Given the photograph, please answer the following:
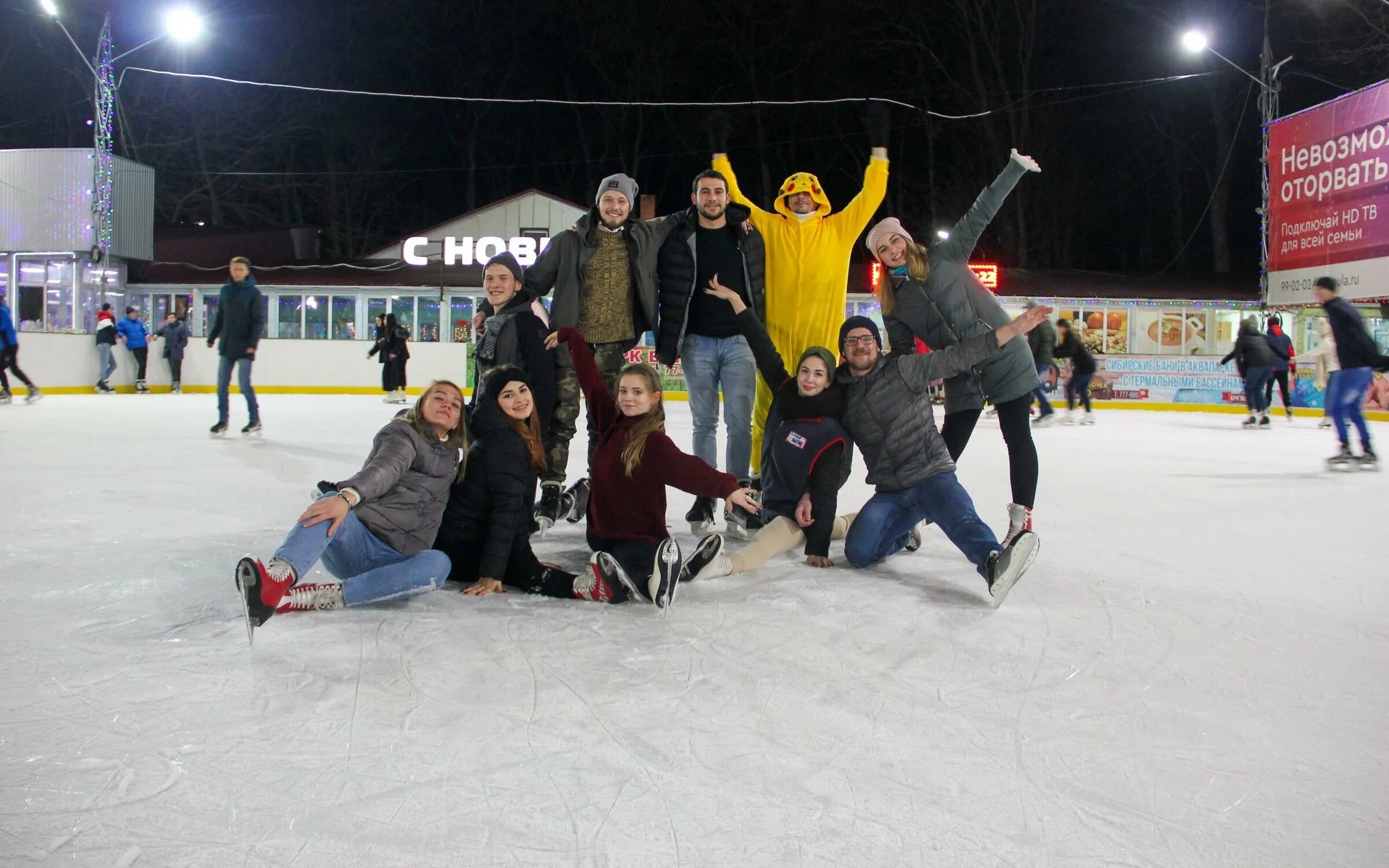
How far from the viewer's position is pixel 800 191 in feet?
14.1

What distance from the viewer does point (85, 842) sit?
1.53 meters

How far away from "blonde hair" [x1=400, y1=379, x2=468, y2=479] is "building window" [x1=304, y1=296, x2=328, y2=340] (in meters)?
18.0

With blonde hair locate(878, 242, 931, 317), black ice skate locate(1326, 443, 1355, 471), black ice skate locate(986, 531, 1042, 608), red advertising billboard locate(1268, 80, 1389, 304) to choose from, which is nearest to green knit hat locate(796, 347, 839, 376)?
blonde hair locate(878, 242, 931, 317)

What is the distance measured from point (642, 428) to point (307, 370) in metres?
14.1

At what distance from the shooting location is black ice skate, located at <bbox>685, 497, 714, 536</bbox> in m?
4.19

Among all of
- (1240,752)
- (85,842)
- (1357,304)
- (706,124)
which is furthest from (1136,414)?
(85,842)

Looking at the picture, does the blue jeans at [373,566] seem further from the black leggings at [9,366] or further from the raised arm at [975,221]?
the black leggings at [9,366]

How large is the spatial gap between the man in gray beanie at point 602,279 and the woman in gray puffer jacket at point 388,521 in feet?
3.75

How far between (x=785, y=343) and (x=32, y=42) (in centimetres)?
2503

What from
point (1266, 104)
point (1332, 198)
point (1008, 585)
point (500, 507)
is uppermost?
point (1266, 104)

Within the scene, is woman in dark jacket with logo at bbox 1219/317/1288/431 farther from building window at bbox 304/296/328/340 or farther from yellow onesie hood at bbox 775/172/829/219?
building window at bbox 304/296/328/340

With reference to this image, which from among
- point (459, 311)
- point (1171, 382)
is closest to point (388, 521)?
point (1171, 382)

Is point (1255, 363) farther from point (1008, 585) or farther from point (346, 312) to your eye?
point (346, 312)

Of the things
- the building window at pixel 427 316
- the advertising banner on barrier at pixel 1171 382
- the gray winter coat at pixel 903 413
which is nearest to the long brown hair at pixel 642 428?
the gray winter coat at pixel 903 413
